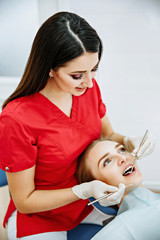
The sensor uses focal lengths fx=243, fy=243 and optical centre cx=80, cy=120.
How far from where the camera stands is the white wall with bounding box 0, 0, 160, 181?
4.56 feet

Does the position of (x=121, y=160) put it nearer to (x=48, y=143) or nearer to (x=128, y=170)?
(x=128, y=170)

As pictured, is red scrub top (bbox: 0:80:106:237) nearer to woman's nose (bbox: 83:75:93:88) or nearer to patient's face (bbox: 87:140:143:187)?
patient's face (bbox: 87:140:143:187)

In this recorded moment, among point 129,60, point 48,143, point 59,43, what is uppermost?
point 59,43

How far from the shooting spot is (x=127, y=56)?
149cm

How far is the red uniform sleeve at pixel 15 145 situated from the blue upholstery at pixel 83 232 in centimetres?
41

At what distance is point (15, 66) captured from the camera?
5.54 feet

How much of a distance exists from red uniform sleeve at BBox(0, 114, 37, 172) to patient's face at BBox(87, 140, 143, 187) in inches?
11.9

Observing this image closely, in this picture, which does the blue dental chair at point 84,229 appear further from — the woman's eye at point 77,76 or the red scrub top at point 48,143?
the woman's eye at point 77,76

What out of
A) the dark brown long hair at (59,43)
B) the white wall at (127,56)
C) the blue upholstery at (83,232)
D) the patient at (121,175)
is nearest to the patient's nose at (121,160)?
the patient at (121,175)

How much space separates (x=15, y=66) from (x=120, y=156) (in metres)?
1.02

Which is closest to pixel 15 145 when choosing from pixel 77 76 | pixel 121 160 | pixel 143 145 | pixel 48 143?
pixel 48 143

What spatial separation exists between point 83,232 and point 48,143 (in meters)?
0.46

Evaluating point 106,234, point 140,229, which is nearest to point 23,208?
point 106,234

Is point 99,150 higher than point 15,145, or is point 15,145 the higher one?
point 15,145
